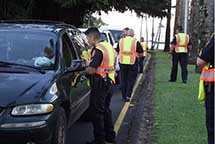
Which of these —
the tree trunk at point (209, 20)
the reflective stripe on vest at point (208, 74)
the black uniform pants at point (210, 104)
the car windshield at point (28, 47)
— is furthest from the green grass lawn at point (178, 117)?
the tree trunk at point (209, 20)

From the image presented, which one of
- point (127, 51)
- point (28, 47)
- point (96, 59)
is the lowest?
point (127, 51)

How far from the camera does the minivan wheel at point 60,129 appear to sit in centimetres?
650

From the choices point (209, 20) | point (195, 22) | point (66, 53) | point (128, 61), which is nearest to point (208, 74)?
point (66, 53)

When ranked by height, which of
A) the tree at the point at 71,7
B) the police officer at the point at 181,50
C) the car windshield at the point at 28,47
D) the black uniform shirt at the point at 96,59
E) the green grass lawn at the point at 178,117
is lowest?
the green grass lawn at the point at 178,117

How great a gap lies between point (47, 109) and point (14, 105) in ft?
1.26

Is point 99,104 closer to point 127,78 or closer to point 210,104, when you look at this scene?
point 210,104

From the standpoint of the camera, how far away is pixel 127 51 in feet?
44.4

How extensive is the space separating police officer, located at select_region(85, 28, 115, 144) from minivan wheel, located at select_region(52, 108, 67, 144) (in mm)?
838

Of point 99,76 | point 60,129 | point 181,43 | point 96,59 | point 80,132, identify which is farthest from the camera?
point 181,43

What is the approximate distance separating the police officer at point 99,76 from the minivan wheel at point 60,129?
2.75ft

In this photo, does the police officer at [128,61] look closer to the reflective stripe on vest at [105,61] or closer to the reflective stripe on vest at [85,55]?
the reflective stripe on vest at [85,55]

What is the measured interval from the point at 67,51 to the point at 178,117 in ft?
10.7

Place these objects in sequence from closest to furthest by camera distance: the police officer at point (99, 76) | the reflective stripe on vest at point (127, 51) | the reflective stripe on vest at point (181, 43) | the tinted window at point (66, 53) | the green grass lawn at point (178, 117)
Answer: the tinted window at point (66, 53), the police officer at point (99, 76), the green grass lawn at point (178, 117), the reflective stripe on vest at point (127, 51), the reflective stripe on vest at point (181, 43)

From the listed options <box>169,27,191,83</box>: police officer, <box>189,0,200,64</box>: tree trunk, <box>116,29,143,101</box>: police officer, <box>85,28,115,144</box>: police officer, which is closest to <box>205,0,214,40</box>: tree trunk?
<box>189,0,200,64</box>: tree trunk
